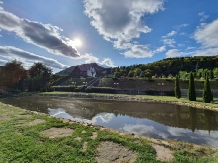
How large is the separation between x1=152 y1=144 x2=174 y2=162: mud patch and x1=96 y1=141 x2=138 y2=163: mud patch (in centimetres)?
82

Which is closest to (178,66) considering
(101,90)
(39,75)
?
(101,90)

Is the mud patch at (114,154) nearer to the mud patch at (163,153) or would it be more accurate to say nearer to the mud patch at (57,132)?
the mud patch at (163,153)

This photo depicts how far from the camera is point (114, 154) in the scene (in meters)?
4.74

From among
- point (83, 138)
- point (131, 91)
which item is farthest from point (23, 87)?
point (83, 138)

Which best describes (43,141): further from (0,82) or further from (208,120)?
(0,82)

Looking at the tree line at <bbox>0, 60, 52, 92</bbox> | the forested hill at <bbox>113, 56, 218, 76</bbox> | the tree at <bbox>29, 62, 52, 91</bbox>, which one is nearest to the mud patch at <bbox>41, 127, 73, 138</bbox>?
the tree line at <bbox>0, 60, 52, 92</bbox>

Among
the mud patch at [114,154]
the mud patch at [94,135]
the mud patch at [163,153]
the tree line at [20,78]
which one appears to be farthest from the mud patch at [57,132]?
the tree line at [20,78]

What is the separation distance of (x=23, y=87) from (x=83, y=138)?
3785cm

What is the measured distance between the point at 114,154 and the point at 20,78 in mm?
39859

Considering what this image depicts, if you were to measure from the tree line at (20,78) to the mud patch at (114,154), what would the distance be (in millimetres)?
35257

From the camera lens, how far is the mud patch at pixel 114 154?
4372 millimetres

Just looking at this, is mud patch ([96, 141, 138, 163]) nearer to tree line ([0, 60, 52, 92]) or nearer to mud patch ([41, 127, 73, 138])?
mud patch ([41, 127, 73, 138])

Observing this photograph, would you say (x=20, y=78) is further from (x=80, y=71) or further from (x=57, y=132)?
(x=57, y=132)

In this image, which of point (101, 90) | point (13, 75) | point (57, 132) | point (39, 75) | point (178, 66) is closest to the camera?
point (57, 132)
